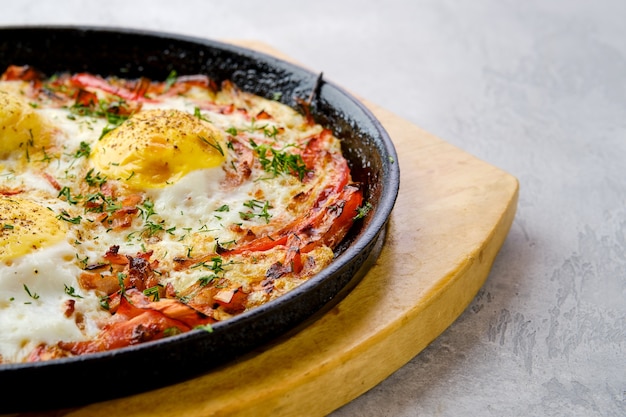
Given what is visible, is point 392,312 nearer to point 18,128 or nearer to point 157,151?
point 157,151

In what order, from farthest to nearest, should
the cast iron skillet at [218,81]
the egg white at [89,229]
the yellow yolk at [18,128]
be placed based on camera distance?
the yellow yolk at [18,128]
the egg white at [89,229]
the cast iron skillet at [218,81]

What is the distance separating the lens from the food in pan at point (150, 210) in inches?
125

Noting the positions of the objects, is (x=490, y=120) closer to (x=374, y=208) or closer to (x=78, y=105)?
(x=374, y=208)

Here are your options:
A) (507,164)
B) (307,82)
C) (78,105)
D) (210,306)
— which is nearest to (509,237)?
(507,164)

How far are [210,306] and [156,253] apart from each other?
0.46m

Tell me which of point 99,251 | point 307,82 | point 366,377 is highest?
point 307,82

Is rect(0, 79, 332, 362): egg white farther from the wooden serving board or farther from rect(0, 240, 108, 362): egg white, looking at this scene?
the wooden serving board

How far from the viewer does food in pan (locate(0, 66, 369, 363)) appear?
3172mm

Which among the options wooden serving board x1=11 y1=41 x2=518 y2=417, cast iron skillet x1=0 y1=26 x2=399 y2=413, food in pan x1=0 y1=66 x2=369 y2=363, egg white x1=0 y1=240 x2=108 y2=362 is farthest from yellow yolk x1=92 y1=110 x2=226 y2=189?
wooden serving board x1=11 y1=41 x2=518 y2=417

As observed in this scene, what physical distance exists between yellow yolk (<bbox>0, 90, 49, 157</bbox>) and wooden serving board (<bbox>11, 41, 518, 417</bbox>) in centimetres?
193

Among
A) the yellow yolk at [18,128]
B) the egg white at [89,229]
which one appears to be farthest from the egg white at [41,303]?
the yellow yolk at [18,128]

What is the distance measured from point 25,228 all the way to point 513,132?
3.88 meters

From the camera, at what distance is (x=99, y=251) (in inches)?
142

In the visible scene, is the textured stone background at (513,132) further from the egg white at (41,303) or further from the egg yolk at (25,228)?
the egg yolk at (25,228)
